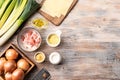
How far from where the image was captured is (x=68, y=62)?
109 inches

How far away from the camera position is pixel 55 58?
108 inches

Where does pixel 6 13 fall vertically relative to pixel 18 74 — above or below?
above

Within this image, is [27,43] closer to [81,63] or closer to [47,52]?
[47,52]

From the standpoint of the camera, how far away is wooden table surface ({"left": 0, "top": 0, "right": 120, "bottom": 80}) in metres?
2.75

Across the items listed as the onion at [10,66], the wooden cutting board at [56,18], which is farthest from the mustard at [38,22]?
the onion at [10,66]

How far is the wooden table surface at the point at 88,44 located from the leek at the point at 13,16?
3.0 inches

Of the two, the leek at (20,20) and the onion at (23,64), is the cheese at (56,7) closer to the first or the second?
the leek at (20,20)

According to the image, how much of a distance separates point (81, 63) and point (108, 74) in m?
0.17

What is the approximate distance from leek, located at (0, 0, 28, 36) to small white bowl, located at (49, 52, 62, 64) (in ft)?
1.07

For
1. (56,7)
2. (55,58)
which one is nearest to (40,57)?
(55,58)

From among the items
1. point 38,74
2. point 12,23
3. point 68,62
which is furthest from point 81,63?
point 12,23

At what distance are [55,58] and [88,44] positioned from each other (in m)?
0.22

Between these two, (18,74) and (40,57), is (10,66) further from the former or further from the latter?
(40,57)

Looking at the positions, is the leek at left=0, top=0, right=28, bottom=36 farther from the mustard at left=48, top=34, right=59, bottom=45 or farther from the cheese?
the mustard at left=48, top=34, right=59, bottom=45
